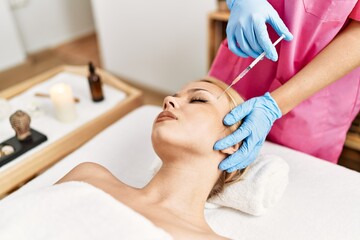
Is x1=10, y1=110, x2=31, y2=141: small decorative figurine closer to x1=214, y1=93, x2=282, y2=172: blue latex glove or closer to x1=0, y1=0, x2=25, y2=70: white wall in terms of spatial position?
x1=214, y1=93, x2=282, y2=172: blue latex glove

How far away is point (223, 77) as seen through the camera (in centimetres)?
131

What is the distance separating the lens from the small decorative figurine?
50.4 inches

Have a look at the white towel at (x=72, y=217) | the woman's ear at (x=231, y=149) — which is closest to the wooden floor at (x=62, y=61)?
the woman's ear at (x=231, y=149)

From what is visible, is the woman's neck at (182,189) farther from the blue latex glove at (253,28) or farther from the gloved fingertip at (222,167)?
the blue latex glove at (253,28)

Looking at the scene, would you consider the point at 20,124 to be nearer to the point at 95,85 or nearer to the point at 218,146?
the point at 95,85

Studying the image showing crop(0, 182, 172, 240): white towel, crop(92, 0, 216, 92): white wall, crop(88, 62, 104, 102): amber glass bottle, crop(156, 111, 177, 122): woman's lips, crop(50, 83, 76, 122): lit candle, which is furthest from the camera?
crop(92, 0, 216, 92): white wall

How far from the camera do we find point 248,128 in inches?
37.8

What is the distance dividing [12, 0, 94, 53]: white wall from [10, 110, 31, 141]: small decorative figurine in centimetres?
244

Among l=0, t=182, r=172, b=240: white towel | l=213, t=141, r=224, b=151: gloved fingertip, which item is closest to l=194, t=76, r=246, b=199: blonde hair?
l=213, t=141, r=224, b=151: gloved fingertip

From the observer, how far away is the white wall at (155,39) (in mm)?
2354

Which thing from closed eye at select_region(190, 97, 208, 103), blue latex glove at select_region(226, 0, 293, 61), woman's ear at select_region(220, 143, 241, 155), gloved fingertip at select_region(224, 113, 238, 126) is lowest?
woman's ear at select_region(220, 143, 241, 155)

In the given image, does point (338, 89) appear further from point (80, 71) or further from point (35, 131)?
point (80, 71)

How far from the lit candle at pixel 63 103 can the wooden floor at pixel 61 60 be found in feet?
4.22

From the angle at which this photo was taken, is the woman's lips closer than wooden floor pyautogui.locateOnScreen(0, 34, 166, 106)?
Yes
